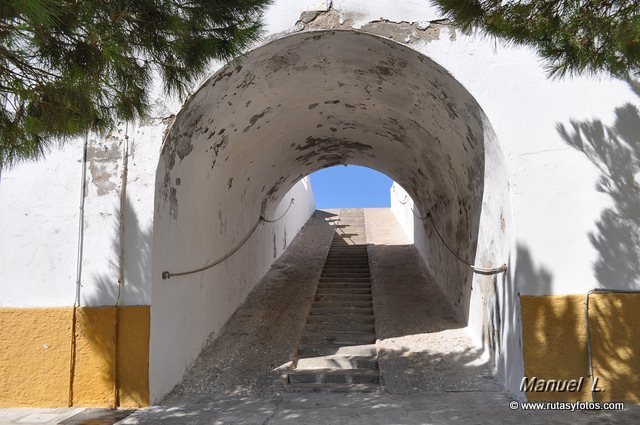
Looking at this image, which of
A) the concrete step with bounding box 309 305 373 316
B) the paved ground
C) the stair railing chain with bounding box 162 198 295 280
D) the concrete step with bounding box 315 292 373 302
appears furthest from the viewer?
the concrete step with bounding box 315 292 373 302

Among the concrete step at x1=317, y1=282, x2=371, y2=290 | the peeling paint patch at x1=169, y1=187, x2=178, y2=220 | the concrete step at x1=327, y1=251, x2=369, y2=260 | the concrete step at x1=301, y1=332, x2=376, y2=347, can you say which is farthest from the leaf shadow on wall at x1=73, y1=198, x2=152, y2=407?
the concrete step at x1=327, y1=251, x2=369, y2=260

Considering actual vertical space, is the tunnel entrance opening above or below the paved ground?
above

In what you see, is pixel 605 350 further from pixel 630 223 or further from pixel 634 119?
pixel 634 119

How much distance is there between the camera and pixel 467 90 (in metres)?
4.18

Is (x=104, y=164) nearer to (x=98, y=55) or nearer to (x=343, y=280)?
(x=98, y=55)

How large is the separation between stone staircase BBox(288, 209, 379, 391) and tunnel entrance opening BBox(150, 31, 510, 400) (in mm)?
1188

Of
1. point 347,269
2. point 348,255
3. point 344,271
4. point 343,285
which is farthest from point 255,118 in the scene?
point 348,255

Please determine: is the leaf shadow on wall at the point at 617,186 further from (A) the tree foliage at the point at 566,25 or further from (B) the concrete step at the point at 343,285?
(B) the concrete step at the point at 343,285

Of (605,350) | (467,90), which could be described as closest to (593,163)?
(467,90)

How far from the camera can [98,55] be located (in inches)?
102

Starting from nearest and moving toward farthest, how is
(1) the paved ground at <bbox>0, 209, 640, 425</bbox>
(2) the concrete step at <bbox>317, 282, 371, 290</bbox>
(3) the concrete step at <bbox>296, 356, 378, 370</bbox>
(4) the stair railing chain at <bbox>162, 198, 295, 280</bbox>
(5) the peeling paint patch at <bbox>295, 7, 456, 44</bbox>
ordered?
1. (1) the paved ground at <bbox>0, 209, 640, 425</bbox>
2. (5) the peeling paint patch at <bbox>295, 7, 456, 44</bbox>
3. (4) the stair railing chain at <bbox>162, 198, 295, 280</bbox>
4. (3) the concrete step at <bbox>296, 356, 378, 370</bbox>
5. (2) the concrete step at <bbox>317, 282, 371, 290</bbox>

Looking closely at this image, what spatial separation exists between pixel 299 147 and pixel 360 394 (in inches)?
170

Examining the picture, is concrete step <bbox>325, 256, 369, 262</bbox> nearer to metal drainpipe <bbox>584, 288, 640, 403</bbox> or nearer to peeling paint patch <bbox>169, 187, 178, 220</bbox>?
peeling paint patch <bbox>169, 187, 178, 220</bbox>

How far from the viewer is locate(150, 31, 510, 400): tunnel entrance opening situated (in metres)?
Result: 4.38
